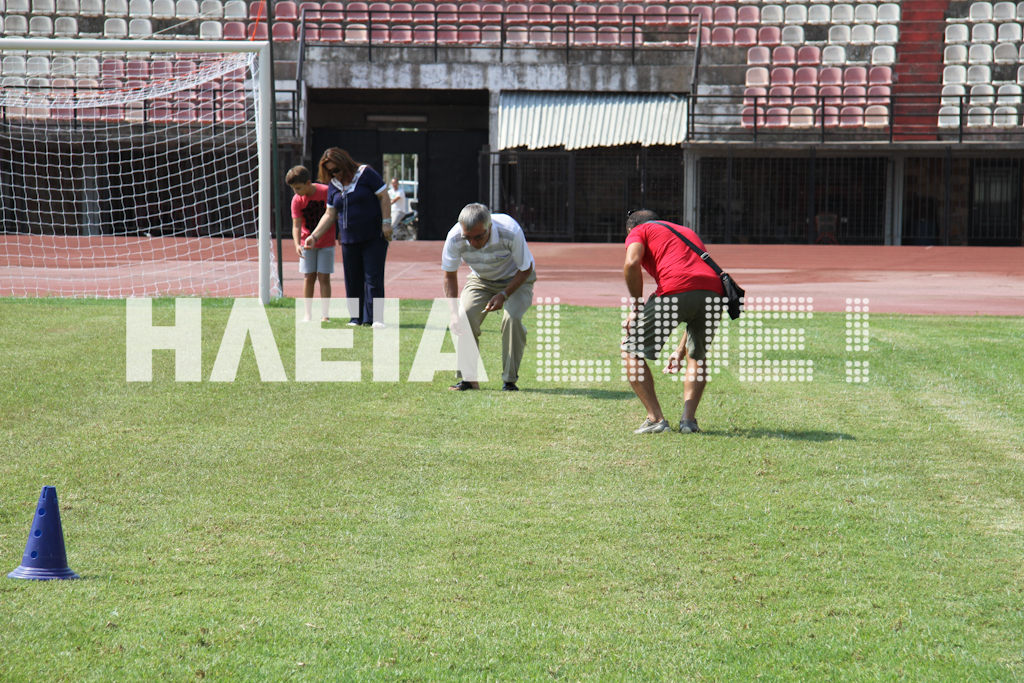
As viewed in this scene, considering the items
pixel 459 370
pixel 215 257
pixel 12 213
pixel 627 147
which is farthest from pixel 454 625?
pixel 627 147

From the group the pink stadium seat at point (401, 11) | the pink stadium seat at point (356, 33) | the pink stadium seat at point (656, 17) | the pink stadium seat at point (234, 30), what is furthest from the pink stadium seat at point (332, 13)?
the pink stadium seat at point (656, 17)

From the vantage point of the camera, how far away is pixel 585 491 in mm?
6211

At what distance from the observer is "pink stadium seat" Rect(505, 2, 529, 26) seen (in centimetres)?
3067

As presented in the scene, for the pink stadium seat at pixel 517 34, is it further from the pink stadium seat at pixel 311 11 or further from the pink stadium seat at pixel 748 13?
the pink stadium seat at pixel 748 13

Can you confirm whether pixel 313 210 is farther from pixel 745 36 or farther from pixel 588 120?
pixel 745 36

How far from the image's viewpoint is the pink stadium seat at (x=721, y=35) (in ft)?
101

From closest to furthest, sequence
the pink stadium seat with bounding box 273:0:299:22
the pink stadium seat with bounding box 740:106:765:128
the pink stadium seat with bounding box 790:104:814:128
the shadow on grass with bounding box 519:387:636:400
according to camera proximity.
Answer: the shadow on grass with bounding box 519:387:636:400, the pink stadium seat with bounding box 740:106:765:128, the pink stadium seat with bounding box 790:104:814:128, the pink stadium seat with bounding box 273:0:299:22

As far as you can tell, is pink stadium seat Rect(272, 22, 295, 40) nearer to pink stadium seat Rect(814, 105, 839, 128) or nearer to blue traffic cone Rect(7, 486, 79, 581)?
pink stadium seat Rect(814, 105, 839, 128)

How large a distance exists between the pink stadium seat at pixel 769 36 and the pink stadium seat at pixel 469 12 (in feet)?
23.8

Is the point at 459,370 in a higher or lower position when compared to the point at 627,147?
lower

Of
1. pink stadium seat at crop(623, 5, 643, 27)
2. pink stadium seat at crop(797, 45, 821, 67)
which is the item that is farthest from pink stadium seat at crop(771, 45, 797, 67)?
pink stadium seat at crop(623, 5, 643, 27)

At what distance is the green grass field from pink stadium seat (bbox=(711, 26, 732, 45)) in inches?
890

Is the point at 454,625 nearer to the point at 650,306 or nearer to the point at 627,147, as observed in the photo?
the point at 650,306

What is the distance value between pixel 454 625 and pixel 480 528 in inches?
48.4
